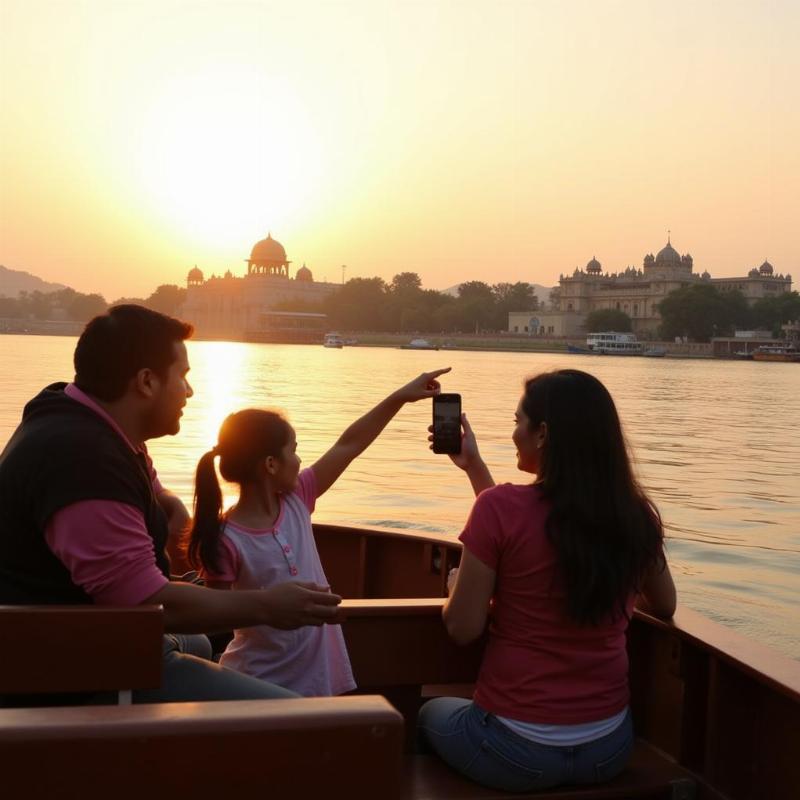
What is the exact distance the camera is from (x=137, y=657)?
1817 millimetres

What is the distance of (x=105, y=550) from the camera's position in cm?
195

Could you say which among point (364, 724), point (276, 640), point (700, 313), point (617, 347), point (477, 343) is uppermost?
point (700, 313)

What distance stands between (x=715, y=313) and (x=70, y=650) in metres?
89.2

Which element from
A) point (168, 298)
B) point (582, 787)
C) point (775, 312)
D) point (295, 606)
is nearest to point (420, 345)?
point (775, 312)

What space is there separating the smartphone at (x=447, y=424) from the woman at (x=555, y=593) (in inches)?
14.6

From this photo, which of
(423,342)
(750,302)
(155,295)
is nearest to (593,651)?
(423,342)

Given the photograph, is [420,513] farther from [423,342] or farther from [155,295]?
[155,295]

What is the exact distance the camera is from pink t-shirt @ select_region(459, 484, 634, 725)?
2209 millimetres

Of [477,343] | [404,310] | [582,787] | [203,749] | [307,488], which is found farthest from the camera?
[404,310]

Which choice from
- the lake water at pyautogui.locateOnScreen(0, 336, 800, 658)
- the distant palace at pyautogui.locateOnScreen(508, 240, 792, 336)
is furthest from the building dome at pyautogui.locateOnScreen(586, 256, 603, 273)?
the lake water at pyautogui.locateOnScreen(0, 336, 800, 658)

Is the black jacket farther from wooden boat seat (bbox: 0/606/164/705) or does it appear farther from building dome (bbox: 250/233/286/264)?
building dome (bbox: 250/233/286/264)

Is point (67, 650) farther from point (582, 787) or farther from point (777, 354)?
point (777, 354)

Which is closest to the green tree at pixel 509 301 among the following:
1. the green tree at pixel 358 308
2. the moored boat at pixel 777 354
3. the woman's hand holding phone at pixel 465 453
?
the green tree at pixel 358 308

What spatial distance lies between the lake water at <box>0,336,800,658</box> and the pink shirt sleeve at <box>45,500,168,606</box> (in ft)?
2.92
